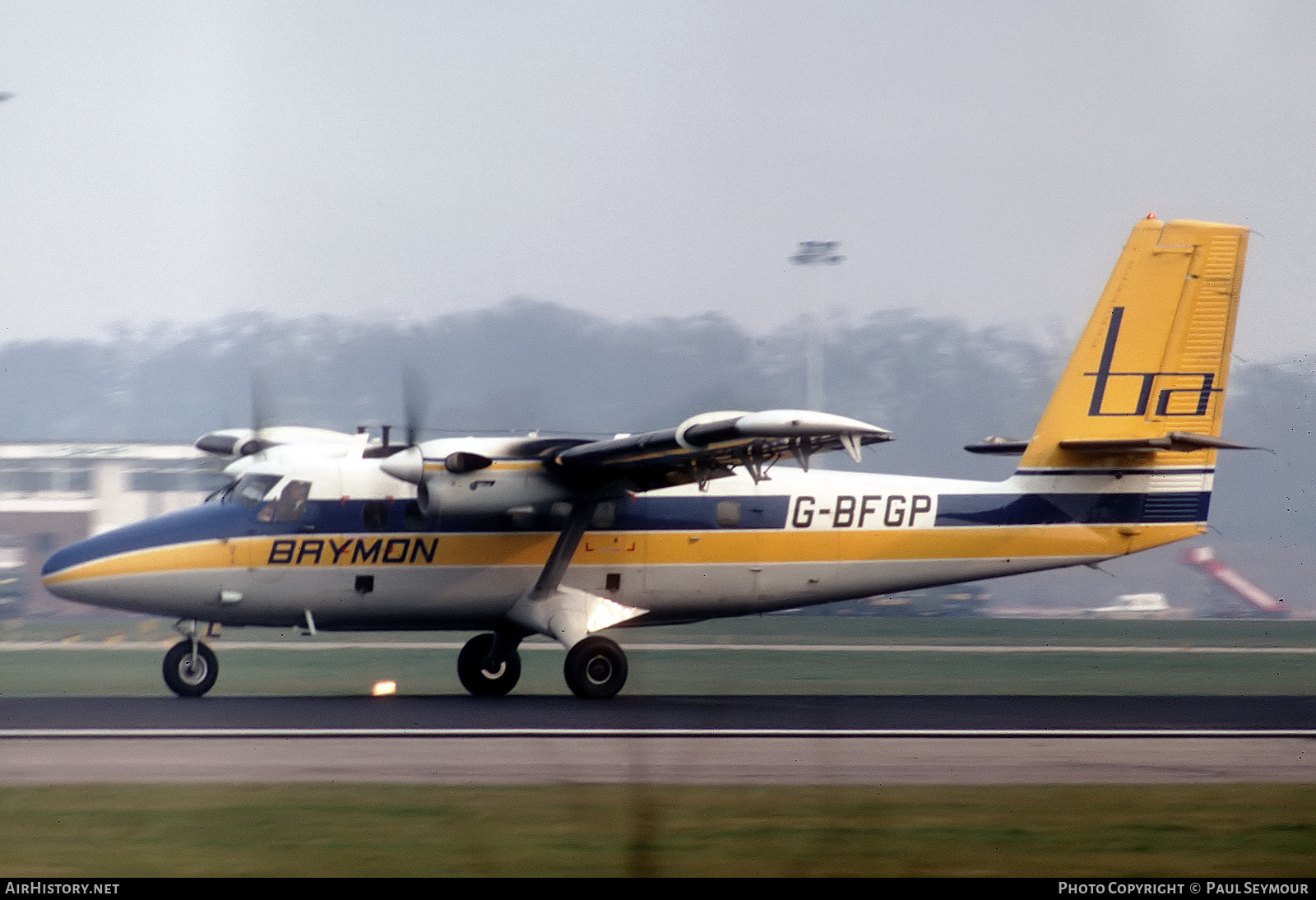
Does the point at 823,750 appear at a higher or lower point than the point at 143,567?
lower

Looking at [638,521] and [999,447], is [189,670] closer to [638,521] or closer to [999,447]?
[638,521]

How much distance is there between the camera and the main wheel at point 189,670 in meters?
18.9

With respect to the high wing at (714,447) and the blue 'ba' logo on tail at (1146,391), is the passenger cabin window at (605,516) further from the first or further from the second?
the blue 'ba' logo on tail at (1146,391)

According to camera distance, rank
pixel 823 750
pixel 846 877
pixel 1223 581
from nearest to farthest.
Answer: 1. pixel 846 877
2. pixel 823 750
3. pixel 1223 581

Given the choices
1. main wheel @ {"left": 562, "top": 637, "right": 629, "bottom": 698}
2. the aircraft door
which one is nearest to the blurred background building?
main wheel @ {"left": 562, "top": 637, "right": 629, "bottom": 698}

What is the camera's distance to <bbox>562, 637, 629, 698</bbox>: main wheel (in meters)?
19.1

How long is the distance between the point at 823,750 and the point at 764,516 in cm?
594

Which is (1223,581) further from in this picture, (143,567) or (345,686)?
(143,567)

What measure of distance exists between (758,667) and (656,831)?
15.2m

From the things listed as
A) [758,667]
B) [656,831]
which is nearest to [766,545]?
[758,667]

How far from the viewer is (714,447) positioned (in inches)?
674

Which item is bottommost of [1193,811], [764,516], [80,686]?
[80,686]
